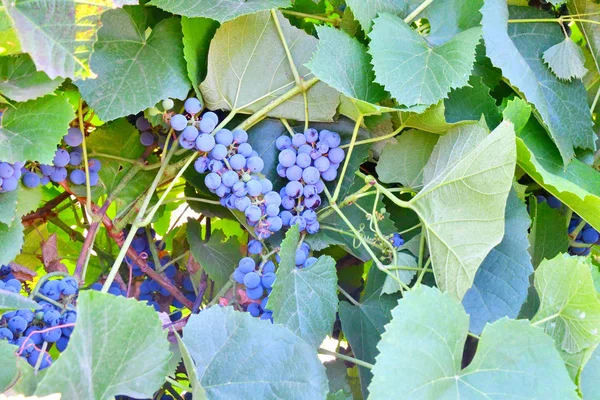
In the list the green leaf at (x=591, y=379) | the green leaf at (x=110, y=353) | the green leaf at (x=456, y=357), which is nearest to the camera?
the green leaf at (x=110, y=353)

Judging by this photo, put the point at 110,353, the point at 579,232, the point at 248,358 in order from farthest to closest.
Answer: the point at 579,232, the point at 248,358, the point at 110,353

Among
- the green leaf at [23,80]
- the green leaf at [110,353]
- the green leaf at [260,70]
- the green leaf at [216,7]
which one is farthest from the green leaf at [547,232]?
the green leaf at [23,80]

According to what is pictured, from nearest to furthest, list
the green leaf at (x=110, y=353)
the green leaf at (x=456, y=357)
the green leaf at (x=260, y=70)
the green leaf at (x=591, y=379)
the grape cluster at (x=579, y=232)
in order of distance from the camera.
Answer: the green leaf at (x=110, y=353), the green leaf at (x=456, y=357), the green leaf at (x=591, y=379), the green leaf at (x=260, y=70), the grape cluster at (x=579, y=232)

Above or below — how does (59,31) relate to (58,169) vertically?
above

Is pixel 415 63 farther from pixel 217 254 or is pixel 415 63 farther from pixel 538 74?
pixel 217 254

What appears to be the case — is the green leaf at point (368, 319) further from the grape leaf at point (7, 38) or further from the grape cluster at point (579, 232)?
the grape leaf at point (7, 38)

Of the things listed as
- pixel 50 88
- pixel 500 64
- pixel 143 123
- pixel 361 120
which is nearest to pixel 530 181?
pixel 500 64

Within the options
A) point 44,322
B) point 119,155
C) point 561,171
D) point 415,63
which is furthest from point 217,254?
point 561,171
